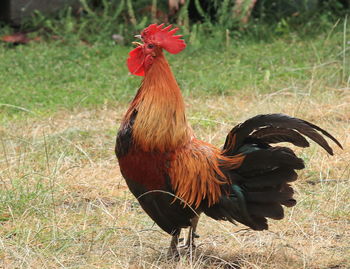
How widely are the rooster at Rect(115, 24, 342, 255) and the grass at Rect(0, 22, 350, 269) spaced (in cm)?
30

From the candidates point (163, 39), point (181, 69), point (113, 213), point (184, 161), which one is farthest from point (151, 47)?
point (181, 69)

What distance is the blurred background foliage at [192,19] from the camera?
9.09 m

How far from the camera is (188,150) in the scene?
381 centimetres

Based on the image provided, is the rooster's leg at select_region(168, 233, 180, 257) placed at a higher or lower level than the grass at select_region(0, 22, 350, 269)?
higher

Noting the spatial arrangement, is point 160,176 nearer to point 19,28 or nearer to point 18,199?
point 18,199

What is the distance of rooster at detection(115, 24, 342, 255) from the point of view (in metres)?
3.66

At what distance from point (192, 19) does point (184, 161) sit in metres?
6.31

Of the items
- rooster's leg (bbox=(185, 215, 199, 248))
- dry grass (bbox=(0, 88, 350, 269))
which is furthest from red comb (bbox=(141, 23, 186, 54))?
dry grass (bbox=(0, 88, 350, 269))

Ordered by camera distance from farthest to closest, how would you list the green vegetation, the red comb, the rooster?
the green vegetation, the red comb, the rooster

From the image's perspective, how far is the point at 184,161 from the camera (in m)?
3.76

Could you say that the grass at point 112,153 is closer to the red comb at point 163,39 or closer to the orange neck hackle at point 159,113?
the orange neck hackle at point 159,113

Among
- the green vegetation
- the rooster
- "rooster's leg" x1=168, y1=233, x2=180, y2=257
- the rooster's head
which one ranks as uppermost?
the rooster's head

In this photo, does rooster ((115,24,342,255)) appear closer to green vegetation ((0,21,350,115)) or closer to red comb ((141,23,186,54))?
red comb ((141,23,186,54))

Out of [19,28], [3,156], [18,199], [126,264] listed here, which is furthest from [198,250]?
[19,28]
